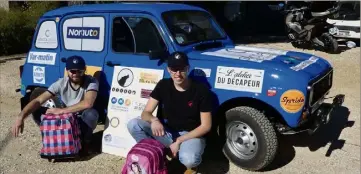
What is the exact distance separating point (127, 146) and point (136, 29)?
1402mm

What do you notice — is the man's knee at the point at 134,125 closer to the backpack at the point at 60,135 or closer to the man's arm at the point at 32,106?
the backpack at the point at 60,135

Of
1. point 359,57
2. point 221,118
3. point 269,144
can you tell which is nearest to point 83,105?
point 221,118

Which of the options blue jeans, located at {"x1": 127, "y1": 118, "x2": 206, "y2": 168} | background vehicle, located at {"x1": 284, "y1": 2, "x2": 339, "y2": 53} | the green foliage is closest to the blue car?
blue jeans, located at {"x1": 127, "y1": 118, "x2": 206, "y2": 168}

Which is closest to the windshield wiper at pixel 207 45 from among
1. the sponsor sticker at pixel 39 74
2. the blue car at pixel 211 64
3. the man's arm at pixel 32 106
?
the blue car at pixel 211 64

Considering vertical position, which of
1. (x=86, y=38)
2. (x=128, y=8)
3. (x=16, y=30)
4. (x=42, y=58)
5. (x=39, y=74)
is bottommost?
(x=16, y=30)

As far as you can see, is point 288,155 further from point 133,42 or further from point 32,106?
point 32,106

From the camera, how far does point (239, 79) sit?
4.29m

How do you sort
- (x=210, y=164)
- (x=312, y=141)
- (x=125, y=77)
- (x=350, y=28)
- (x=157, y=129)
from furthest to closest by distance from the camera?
1. (x=350, y=28)
2. (x=312, y=141)
3. (x=125, y=77)
4. (x=210, y=164)
5. (x=157, y=129)

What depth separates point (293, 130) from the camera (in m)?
4.39

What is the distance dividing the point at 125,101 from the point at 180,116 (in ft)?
3.07

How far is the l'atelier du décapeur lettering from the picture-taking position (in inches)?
167

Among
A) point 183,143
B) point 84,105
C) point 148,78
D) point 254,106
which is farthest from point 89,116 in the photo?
point 254,106

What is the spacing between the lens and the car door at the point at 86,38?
526 centimetres

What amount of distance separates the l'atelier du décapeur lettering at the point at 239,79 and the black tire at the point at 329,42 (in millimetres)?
7605
